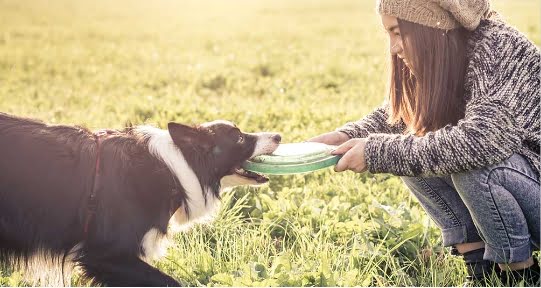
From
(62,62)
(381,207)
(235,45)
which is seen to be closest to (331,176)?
(381,207)

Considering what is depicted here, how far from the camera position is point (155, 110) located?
6832mm

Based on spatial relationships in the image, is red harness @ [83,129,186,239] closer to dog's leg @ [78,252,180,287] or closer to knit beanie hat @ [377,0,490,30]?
dog's leg @ [78,252,180,287]

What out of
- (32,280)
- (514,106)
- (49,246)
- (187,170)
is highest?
(514,106)

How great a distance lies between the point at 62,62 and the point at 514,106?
8.29m

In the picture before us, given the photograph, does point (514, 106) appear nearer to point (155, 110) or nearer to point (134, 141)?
point (134, 141)

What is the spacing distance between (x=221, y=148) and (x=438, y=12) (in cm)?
120

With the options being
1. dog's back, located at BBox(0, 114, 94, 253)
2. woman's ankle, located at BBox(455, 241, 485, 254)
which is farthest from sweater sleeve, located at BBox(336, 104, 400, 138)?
dog's back, located at BBox(0, 114, 94, 253)

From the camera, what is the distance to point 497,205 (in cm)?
324

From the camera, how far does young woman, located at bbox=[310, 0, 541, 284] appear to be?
3.11 metres

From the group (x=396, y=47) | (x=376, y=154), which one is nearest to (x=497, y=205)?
(x=376, y=154)

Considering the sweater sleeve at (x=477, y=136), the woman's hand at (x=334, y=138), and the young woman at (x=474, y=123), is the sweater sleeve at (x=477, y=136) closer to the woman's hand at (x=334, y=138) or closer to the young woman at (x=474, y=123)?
the young woman at (x=474, y=123)

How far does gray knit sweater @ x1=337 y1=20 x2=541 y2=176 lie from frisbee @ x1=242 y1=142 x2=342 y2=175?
0.28 metres

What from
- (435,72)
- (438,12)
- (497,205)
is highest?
(438,12)

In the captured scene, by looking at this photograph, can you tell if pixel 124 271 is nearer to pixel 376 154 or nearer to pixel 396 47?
pixel 376 154
